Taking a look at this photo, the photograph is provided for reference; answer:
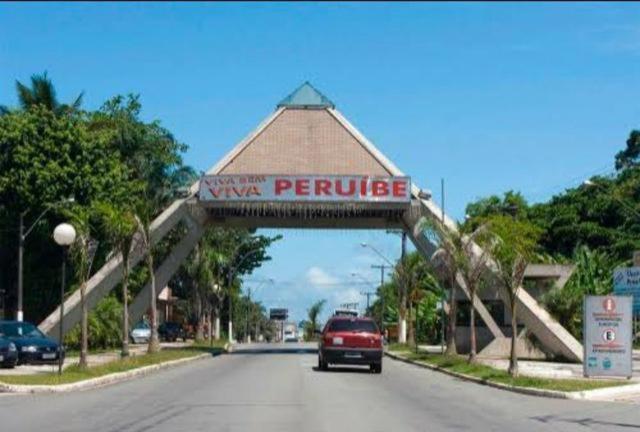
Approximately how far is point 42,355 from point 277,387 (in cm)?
1129

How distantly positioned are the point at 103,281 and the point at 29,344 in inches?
545

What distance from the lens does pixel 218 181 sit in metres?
46.8

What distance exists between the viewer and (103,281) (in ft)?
149

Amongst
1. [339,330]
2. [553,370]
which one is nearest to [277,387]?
[339,330]

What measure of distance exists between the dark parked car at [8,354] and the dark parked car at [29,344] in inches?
36.4

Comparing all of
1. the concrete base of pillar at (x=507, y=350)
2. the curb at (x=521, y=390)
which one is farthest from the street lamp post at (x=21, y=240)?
the concrete base of pillar at (x=507, y=350)

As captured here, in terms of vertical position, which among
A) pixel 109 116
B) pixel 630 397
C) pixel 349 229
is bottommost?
pixel 630 397

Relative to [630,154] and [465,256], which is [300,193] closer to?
[465,256]

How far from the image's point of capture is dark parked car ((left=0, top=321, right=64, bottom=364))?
31.4 m

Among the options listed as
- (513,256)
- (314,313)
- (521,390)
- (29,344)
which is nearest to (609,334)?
(513,256)

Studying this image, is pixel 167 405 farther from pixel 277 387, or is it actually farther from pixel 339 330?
pixel 339 330

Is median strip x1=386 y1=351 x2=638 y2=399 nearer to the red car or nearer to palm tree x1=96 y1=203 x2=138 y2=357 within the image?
the red car

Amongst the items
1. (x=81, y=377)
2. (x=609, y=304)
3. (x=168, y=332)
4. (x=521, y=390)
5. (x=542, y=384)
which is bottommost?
(x=521, y=390)

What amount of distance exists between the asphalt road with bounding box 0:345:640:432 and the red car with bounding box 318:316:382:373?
372 centimetres
